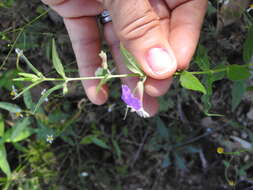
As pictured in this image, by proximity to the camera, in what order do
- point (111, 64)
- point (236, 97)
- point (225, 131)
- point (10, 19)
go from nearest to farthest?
point (236, 97) < point (111, 64) < point (10, 19) < point (225, 131)

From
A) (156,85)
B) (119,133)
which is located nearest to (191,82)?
(156,85)

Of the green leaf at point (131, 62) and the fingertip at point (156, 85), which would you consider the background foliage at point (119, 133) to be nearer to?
the fingertip at point (156, 85)

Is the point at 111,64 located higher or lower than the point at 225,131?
higher

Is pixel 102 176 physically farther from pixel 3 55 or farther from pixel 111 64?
pixel 3 55

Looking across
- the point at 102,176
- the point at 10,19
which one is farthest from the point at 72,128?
the point at 10,19

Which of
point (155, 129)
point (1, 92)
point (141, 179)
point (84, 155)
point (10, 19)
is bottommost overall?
point (141, 179)

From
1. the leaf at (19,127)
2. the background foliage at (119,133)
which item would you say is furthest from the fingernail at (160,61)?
the leaf at (19,127)
